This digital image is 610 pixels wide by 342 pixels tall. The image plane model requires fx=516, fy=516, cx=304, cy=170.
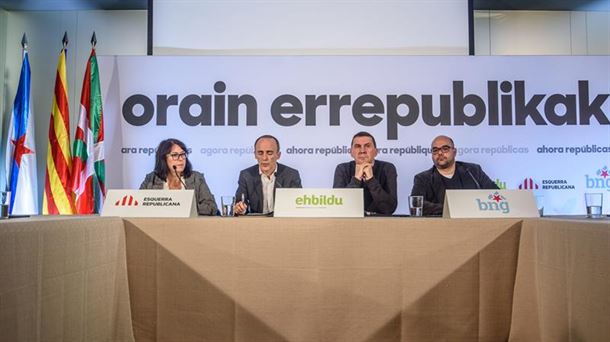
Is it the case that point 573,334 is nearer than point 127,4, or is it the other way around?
point 573,334

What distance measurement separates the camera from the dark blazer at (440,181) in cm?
351

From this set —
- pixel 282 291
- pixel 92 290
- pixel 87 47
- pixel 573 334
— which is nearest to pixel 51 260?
pixel 92 290

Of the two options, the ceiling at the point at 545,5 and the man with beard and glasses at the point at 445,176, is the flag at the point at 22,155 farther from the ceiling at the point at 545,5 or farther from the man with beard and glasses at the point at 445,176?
the ceiling at the point at 545,5

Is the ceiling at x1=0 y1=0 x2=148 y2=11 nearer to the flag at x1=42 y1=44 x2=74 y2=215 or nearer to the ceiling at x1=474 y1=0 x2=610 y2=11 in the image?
the flag at x1=42 y1=44 x2=74 y2=215

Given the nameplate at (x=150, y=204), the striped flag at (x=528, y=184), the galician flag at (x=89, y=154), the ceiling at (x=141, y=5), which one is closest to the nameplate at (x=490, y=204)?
the nameplate at (x=150, y=204)

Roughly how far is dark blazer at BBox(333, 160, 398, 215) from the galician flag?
162 centimetres

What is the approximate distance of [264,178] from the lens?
3572mm

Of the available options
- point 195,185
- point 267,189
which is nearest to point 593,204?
point 267,189

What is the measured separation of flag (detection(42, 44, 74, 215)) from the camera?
3.52 meters

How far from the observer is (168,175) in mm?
3549

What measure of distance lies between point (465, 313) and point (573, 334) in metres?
0.30

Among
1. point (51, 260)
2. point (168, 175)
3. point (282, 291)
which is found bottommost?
point (282, 291)

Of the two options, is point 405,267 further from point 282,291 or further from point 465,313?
point 282,291

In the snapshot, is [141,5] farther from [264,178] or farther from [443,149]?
[443,149]
